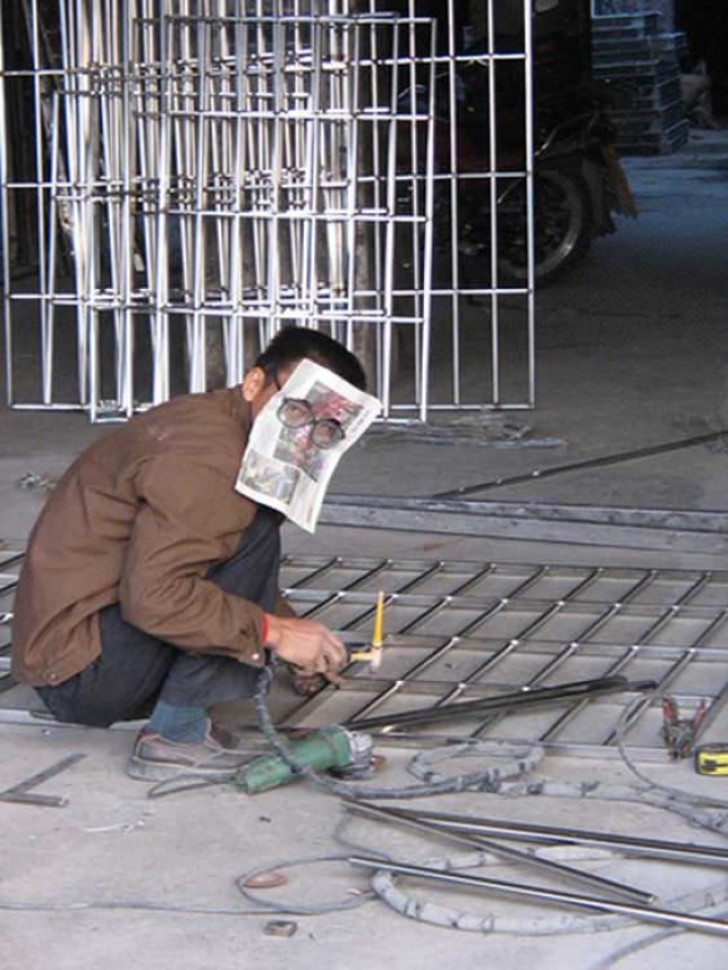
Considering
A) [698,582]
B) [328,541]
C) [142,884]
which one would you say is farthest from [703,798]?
[328,541]

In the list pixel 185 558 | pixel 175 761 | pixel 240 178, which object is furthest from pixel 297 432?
pixel 240 178

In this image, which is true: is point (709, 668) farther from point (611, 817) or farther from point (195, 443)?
point (195, 443)

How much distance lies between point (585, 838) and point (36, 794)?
92 cm

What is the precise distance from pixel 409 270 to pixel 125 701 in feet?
18.1

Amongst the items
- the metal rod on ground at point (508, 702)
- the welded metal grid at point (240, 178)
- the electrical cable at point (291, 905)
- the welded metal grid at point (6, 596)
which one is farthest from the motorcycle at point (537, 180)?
the electrical cable at point (291, 905)

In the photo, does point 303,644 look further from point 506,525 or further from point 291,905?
point 506,525

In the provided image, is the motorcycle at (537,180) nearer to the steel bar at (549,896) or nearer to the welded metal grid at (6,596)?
the welded metal grid at (6,596)

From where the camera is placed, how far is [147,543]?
2.96m

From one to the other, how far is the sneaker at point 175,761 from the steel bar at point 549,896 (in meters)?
0.46

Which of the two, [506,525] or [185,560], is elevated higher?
[185,560]

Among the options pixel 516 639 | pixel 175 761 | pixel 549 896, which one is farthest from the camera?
pixel 516 639

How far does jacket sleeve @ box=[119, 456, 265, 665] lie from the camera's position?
2.95 m

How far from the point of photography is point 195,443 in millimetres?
3018

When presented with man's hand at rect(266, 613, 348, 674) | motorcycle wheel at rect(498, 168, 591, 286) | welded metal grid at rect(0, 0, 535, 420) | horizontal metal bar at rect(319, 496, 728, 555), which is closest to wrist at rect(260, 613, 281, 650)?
man's hand at rect(266, 613, 348, 674)
